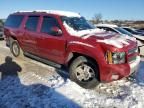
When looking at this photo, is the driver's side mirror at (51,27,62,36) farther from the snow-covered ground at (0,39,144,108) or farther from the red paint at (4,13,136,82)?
the snow-covered ground at (0,39,144,108)

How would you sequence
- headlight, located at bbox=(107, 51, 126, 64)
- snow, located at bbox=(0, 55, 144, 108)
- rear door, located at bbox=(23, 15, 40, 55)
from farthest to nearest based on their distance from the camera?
rear door, located at bbox=(23, 15, 40, 55) < headlight, located at bbox=(107, 51, 126, 64) < snow, located at bbox=(0, 55, 144, 108)

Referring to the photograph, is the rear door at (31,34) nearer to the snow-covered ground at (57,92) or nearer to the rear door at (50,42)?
the rear door at (50,42)

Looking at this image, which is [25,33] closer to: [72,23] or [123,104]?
[72,23]

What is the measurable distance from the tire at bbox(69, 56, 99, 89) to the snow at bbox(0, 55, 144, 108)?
148mm

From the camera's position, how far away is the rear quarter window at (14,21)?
890cm

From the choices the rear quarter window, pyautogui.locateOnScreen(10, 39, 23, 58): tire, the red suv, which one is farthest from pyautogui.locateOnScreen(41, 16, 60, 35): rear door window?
pyautogui.locateOnScreen(10, 39, 23, 58): tire

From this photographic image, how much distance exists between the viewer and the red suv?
18.3 ft

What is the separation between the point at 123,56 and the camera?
5629 mm

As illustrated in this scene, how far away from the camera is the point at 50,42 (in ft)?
22.9

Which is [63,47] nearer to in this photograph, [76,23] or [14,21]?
[76,23]

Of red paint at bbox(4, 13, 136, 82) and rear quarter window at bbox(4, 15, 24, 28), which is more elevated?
rear quarter window at bbox(4, 15, 24, 28)

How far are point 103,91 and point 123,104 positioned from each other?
3.08 feet

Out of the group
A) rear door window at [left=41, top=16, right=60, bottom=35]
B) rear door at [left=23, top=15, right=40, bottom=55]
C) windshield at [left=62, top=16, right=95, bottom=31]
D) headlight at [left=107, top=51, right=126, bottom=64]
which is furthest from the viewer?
rear door at [left=23, top=15, right=40, bottom=55]

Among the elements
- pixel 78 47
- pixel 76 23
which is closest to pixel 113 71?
pixel 78 47
